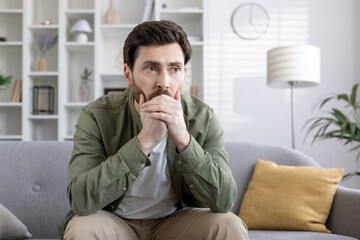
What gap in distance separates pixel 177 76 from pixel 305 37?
10.6 feet

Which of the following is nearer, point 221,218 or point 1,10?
point 221,218

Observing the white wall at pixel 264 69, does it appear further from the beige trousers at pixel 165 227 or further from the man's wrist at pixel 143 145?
the man's wrist at pixel 143 145

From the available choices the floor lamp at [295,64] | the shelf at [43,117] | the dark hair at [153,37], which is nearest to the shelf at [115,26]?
the shelf at [43,117]

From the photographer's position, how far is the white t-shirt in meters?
1.48

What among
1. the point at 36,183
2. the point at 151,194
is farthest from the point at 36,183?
the point at 151,194

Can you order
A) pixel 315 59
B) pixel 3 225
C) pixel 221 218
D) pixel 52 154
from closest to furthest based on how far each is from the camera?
pixel 221 218 → pixel 3 225 → pixel 52 154 → pixel 315 59

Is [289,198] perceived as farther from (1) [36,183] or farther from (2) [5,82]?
(2) [5,82]

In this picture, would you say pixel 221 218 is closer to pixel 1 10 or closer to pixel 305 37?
pixel 305 37

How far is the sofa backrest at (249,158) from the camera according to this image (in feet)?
7.22

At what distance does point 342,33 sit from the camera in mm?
4312

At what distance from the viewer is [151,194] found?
1478mm

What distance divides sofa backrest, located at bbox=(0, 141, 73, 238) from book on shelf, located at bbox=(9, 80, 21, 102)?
2339 mm

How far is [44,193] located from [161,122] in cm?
94

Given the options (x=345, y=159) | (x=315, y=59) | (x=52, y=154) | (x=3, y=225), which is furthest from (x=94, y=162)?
(x=345, y=159)
